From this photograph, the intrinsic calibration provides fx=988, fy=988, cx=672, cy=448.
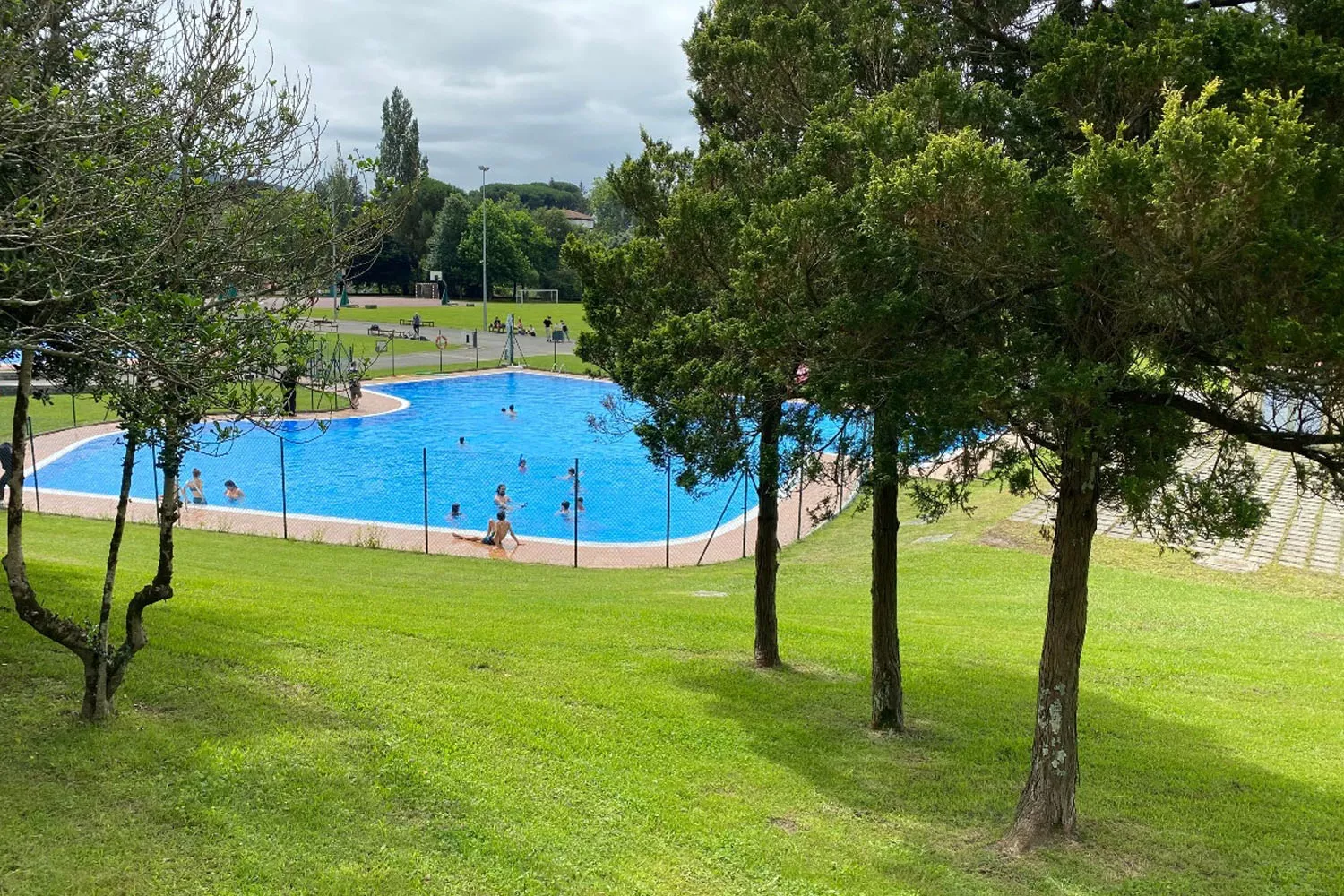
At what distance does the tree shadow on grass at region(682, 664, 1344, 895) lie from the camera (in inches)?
288

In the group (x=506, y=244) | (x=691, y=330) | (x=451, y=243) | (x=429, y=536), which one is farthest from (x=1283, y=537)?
(x=451, y=243)

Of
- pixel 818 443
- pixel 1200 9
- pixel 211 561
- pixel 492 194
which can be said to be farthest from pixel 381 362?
pixel 492 194

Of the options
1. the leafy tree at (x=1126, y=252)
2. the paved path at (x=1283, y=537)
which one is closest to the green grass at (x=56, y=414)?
the paved path at (x=1283, y=537)

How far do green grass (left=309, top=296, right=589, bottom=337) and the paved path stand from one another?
170 ft

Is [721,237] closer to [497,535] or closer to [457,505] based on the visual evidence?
[497,535]

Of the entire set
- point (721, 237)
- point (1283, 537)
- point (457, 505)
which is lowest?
point (457, 505)

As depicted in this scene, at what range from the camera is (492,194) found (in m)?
153

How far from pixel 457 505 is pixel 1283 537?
19.5m

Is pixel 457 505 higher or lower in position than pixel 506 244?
lower

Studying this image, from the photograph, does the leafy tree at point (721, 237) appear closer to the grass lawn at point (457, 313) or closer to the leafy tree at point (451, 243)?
the grass lawn at point (457, 313)

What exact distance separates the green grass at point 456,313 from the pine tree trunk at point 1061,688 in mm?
65378

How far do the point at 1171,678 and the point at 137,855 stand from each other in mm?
12371

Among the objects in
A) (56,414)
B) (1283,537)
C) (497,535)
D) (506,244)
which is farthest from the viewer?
Result: (506,244)

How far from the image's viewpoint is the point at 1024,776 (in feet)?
30.2
